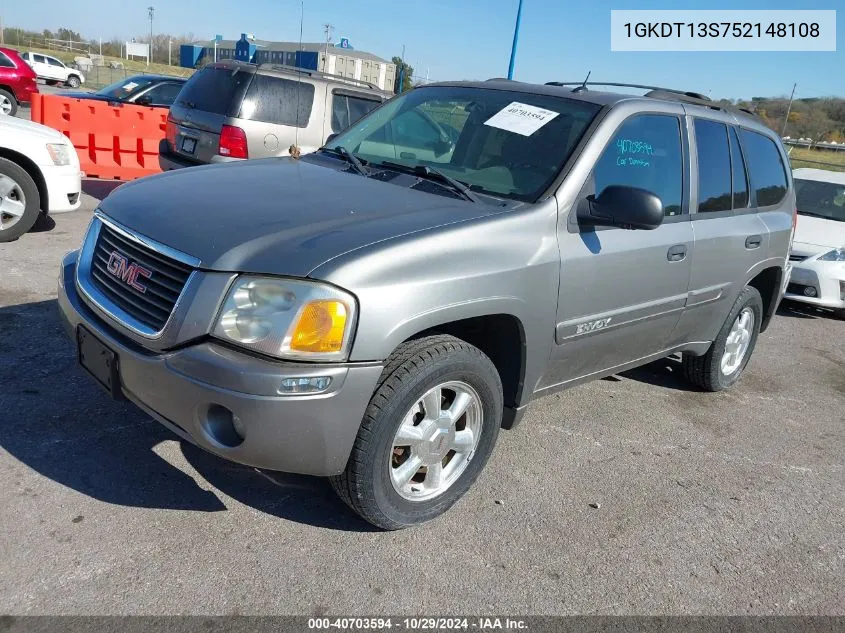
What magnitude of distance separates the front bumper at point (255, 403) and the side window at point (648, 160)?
165cm

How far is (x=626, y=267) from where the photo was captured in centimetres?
358

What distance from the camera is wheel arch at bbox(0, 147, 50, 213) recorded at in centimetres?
645

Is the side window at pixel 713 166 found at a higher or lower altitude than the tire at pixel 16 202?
higher

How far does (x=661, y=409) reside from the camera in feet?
15.8

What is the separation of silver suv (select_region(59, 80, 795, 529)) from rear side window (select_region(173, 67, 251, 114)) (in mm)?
3956

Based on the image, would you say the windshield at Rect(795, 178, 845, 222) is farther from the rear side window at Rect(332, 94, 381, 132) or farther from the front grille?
the front grille

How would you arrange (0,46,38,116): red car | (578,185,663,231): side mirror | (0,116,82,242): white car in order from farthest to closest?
(0,46,38,116): red car
(0,116,82,242): white car
(578,185,663,231): side mirror

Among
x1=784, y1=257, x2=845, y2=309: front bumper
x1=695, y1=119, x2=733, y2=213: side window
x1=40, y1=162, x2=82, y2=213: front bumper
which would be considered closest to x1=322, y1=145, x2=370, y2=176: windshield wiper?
x1=695, y1=119, x2=733, y2=213: side window

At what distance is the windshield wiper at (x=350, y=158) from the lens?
145 inches

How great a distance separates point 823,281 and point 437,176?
235 inches

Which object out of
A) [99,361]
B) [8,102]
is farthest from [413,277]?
[8,102]

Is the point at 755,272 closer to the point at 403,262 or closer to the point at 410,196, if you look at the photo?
the point at 410,196

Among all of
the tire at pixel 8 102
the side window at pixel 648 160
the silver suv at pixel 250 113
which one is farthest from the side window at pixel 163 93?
the side window at pixel 648 160

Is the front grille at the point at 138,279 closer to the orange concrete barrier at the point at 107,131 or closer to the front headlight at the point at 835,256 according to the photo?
the front headlight at the point at 835,256
